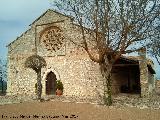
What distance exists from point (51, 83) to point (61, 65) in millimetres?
2476

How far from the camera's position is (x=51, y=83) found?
27.3 metres

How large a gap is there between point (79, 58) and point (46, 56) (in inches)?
157

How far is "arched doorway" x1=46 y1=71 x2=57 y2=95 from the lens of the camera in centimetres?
2693

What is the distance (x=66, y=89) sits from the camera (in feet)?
83.1

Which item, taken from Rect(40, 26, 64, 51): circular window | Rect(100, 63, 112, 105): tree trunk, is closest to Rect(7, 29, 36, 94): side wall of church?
Rect(40, 26, 64, 51): circular window

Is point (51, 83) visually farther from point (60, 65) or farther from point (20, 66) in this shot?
point (20, 66)

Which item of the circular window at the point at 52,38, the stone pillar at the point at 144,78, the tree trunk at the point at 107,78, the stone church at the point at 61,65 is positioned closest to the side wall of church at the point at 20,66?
the stone church at the point at 61,65

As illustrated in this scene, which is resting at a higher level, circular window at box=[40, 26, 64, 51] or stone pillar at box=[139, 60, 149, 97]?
circular window at box=[40, 26, 64, 51]

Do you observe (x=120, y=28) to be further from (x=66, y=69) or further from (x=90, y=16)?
(x=66, y=69)

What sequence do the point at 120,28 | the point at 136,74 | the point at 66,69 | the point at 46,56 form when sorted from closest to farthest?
1. the point at 120,28
2. the point at 66,69
3. the point at 46,56
4. the point at 136,74

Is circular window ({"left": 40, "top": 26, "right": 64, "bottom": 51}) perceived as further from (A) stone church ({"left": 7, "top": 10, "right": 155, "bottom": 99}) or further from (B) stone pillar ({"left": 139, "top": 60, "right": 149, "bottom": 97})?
(B) stone pillar ({"left": 139, "top": 60, "right": 149, "bottom": 97})

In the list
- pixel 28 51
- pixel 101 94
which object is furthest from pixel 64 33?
pixel 101 94

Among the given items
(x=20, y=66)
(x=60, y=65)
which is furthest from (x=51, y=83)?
(x=20, y=66)

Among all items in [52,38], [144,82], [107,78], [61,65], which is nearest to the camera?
[107,78]
